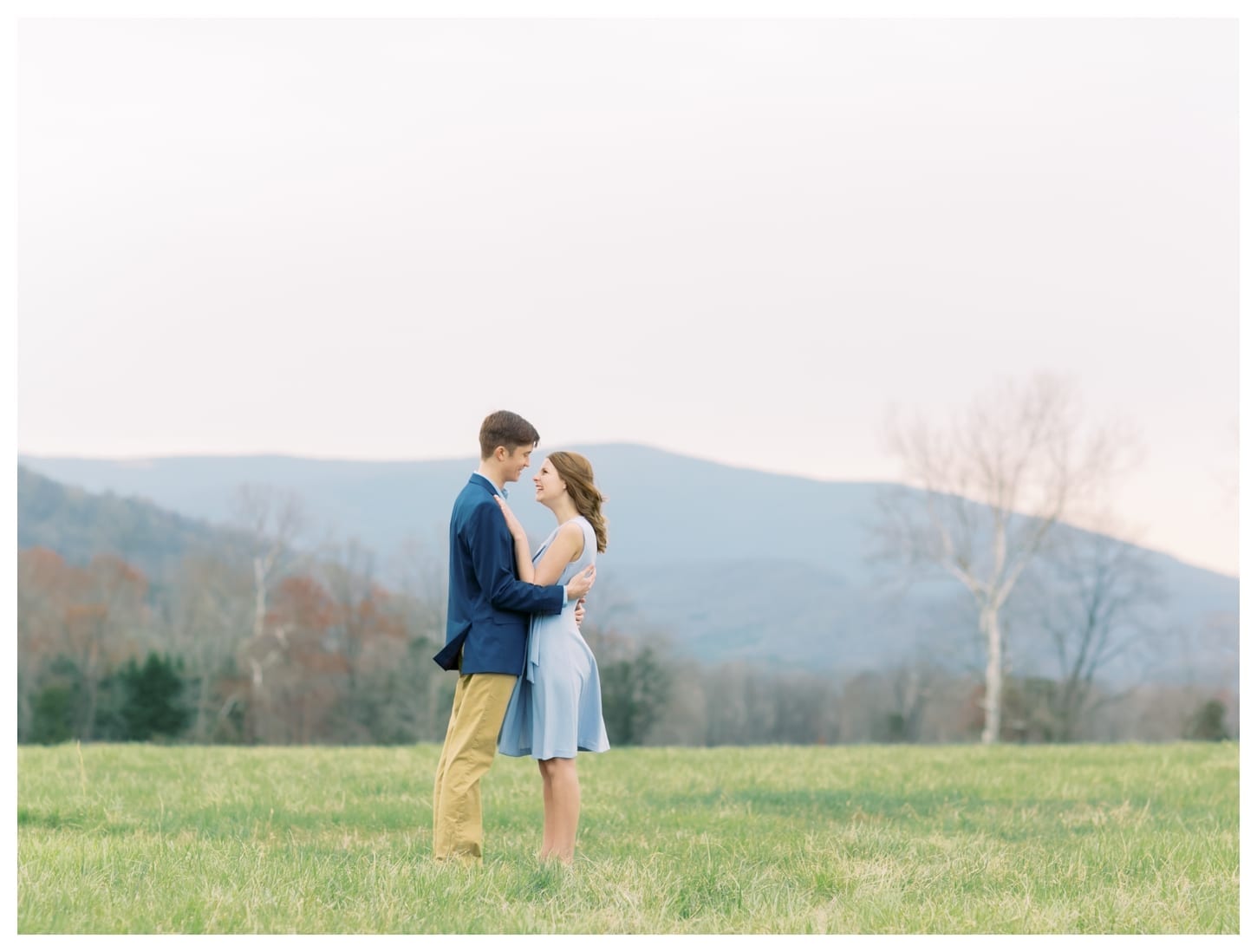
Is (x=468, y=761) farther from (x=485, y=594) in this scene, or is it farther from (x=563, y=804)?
(x=485, y=594)

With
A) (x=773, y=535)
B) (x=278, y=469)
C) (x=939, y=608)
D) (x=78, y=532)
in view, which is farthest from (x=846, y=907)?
(x=773, y=535)

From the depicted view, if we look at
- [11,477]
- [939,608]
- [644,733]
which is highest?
[11,477]

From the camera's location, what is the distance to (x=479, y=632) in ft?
22.4

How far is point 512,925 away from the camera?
5336 mm

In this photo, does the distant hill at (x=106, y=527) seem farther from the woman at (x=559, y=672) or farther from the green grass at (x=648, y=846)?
the woman at (x=559, y=672)

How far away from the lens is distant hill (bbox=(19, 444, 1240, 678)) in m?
45.8

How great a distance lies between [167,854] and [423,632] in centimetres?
3790

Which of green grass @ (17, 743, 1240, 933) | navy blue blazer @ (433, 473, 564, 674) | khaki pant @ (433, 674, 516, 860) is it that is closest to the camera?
green grass @ (17, 743, 1240, 933)

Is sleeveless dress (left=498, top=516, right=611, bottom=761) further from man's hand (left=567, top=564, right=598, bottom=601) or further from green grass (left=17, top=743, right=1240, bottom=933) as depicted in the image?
green grass (left=17, top=743, right=1240, bottom=933)

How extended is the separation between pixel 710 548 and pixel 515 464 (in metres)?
69.1

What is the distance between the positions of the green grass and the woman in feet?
1.33

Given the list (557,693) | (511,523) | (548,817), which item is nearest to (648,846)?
(548,817)

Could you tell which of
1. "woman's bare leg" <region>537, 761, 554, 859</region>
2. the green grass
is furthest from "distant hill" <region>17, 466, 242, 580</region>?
"woman's bare leg" <region>537, 761, 554, 859</region>

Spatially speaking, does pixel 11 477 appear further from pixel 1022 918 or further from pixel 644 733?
pixel 644 733
